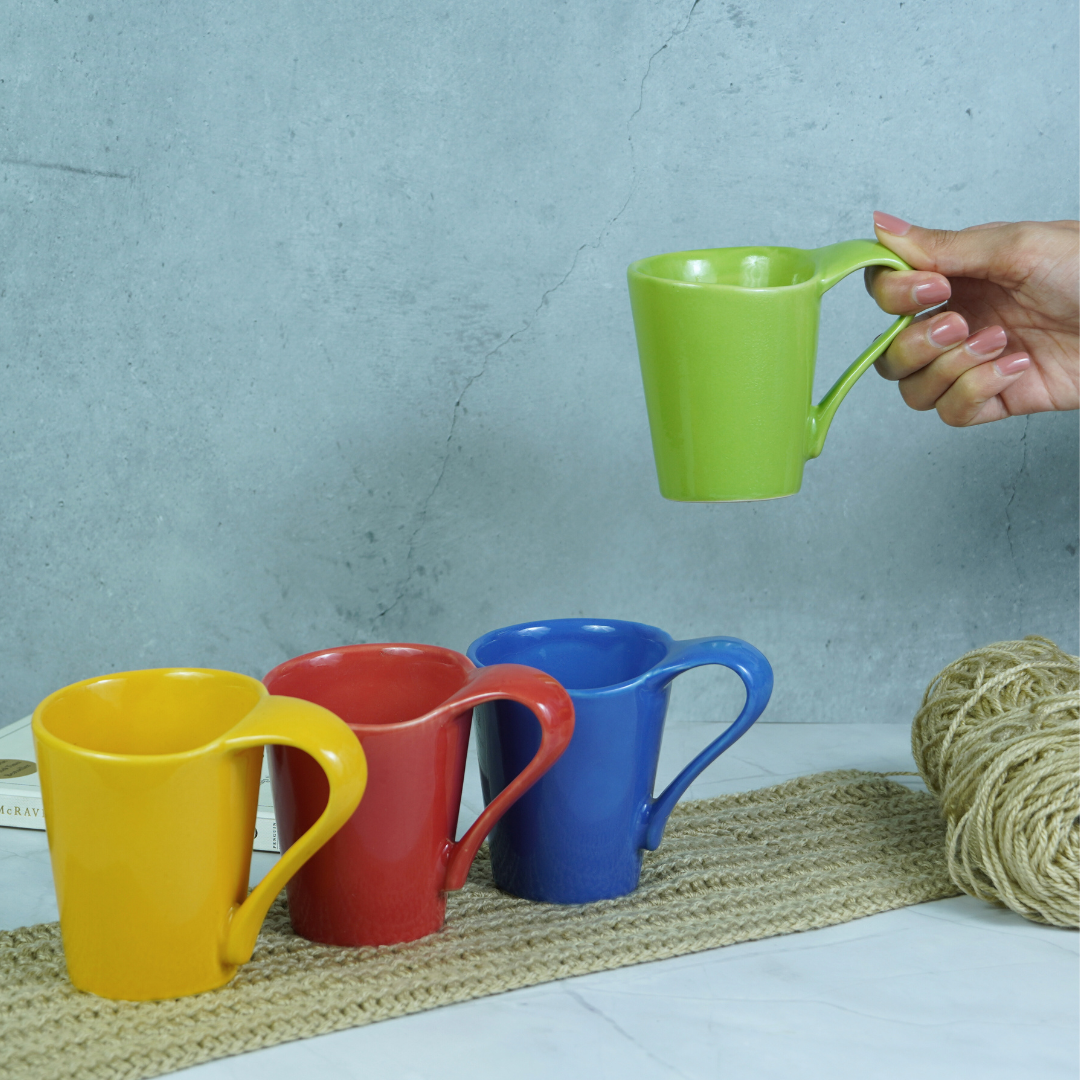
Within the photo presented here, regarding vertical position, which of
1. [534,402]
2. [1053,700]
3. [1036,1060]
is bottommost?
[1036,1060]

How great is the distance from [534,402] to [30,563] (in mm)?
408

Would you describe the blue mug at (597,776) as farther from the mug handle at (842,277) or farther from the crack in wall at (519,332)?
the crack in wall at (519,332)

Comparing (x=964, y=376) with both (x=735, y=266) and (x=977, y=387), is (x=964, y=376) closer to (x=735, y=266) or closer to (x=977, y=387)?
(x=977, y=387)

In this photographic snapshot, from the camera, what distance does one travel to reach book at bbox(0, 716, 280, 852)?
64cm

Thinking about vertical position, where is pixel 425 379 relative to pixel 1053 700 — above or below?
above

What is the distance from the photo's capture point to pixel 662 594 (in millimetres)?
889

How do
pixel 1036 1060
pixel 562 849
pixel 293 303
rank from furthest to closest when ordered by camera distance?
pixel 293 303 → pixel 562 849 → pixel 1036 1060

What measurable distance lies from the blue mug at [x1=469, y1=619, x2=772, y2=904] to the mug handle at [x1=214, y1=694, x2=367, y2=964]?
4.0 inches

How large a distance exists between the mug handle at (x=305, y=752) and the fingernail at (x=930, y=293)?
380 mm

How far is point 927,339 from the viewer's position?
67 centimetres

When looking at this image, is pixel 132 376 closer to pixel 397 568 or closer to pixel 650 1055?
pixel 397 568

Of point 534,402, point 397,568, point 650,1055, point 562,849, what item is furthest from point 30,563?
point 650,1055

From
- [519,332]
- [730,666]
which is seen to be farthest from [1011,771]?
[519,332]

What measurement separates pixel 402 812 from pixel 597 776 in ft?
0.32
